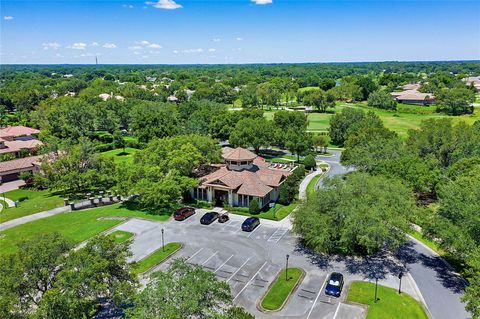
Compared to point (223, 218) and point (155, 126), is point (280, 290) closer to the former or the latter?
point (223, 218)

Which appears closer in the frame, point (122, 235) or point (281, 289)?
point (281, 289)

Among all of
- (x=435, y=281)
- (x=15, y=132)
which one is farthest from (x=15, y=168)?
(x=435, y=281)

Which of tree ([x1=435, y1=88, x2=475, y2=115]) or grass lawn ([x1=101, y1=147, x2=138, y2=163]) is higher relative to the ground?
tree ([x1=435, y1=88, x2=475, y2=115])

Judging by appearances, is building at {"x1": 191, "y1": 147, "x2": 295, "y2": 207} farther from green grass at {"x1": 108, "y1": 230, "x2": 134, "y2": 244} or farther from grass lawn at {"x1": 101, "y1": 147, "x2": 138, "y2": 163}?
grass lawn at {"x1": 101, "y1": 147, "x2": 138, "y2": 163}

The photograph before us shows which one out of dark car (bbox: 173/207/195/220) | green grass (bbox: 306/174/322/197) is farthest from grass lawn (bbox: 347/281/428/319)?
green grass (bbox: 306/174/322/197)

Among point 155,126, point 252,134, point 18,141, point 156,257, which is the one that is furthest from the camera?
point 18,141

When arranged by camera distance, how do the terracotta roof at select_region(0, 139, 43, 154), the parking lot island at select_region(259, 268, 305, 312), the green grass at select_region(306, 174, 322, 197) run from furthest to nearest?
the terracotta roof at select_region(0, 139, 43, 154) → the green grass at select_region(306, 174, 322, 197) → the parking lot island at select_region(259, 268, 305, 312)
